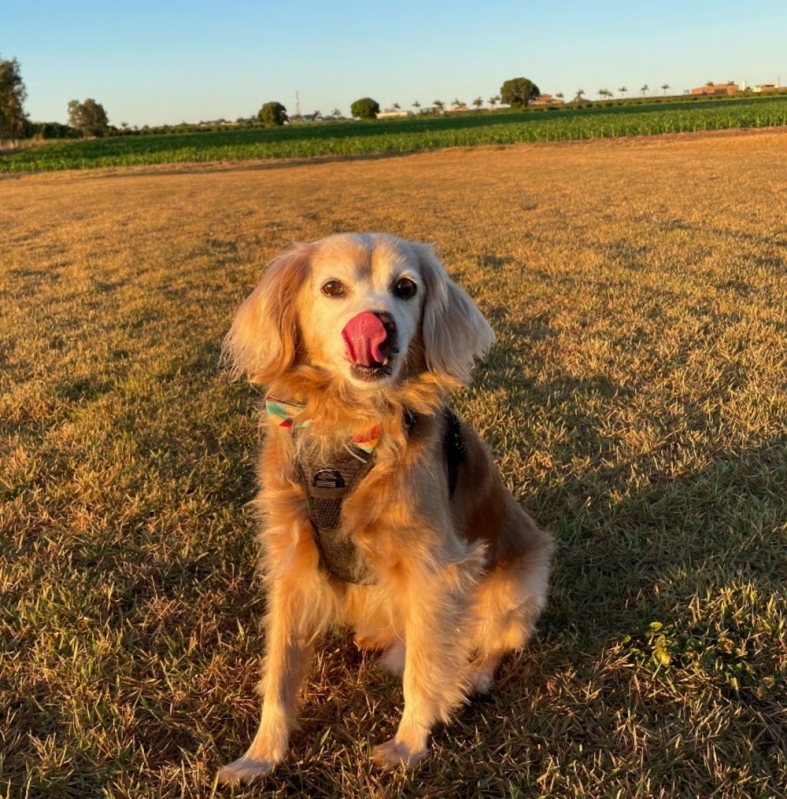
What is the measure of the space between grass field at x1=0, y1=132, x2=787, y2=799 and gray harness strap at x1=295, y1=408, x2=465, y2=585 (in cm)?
53

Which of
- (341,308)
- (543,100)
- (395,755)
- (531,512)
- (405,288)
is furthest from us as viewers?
(543,100)

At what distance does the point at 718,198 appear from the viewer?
39.5 ft

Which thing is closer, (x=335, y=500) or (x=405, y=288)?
(x=335, y=500)

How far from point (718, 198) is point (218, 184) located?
51.0ft

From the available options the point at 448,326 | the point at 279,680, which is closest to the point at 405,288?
the point at 448,326

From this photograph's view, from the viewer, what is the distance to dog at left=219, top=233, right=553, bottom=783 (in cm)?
194

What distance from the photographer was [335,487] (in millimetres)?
1959

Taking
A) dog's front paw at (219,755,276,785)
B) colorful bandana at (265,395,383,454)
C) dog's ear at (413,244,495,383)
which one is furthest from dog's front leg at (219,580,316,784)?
dog's ear at (413,244,495,383)

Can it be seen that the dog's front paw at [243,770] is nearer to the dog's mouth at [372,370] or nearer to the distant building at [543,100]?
the dog's mouth at [372,370]

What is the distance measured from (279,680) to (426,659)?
47 cm

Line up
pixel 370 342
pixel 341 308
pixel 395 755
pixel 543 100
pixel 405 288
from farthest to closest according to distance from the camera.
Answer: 1. pixel 543 100
2. pixel 405 288
3. pixel 341 308
4. pixel 395 755
5. pixel 370 342

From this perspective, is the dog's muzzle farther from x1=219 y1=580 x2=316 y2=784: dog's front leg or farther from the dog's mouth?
x1=219 y1=580 x2=316 y2=784: dog's front leg

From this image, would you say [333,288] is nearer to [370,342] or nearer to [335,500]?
[370,342]

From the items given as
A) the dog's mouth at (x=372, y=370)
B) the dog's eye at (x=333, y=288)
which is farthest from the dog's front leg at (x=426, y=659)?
the dog's eye at (x=333, y=288)
